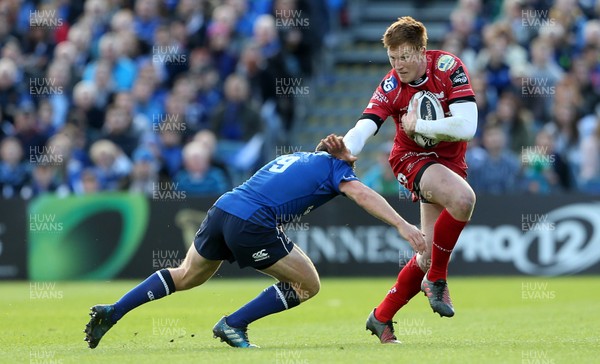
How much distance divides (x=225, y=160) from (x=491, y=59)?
174 inches

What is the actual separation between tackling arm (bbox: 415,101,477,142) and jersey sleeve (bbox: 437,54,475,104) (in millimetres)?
103

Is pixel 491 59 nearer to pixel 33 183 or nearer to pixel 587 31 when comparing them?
pixel 587 31

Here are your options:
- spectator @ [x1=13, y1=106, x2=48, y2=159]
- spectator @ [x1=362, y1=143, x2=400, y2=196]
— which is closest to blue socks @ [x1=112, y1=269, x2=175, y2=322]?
spectator @ [x1=362, y1=143, x2=400, y2=196]

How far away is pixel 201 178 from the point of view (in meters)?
18.4

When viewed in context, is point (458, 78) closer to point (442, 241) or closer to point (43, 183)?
point (442, 241)

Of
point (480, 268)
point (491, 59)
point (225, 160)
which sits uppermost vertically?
point (491, 59)

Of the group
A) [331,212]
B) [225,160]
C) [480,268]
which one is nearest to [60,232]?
[225,160]

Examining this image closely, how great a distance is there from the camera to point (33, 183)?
1900 centimetres

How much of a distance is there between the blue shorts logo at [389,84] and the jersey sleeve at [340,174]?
86 centimetres

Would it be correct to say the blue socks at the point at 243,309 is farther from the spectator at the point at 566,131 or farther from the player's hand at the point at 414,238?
the spectator at the point at 566,131

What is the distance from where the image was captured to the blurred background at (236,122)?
59.4 ft

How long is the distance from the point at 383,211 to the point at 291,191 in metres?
0.76

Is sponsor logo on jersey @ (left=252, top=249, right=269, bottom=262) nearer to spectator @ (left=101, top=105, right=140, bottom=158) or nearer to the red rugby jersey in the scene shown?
the red rugby jersey

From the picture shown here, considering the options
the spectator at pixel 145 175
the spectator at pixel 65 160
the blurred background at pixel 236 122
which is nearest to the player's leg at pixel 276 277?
the blurred background at pixel 236 122
